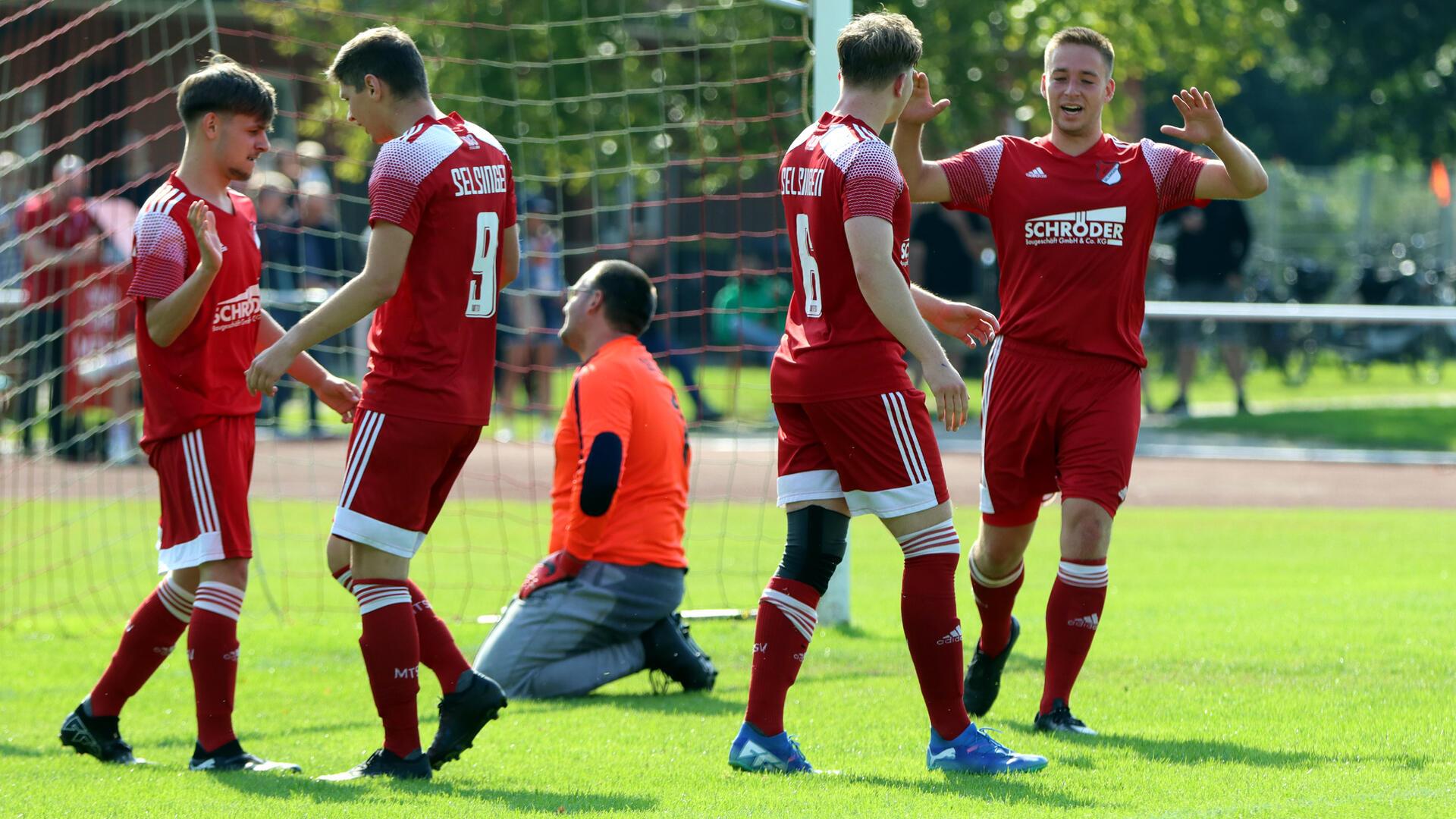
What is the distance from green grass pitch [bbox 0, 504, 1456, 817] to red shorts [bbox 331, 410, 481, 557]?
0.72m

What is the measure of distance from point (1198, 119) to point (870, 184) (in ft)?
4.15

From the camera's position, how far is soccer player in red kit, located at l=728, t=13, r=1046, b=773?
4.82 meters

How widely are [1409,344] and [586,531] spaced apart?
20.6 m

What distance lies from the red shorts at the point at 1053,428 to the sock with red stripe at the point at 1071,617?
0.22 metres

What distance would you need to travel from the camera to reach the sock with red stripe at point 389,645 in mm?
4898

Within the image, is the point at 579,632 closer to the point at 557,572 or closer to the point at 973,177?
the point at 557,572

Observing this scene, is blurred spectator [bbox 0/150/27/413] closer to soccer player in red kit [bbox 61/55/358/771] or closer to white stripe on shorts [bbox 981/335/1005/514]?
soccer player in red kit [bbox 61/55/358/771]

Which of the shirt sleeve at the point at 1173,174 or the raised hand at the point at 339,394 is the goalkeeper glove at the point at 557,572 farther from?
the shirt sleeve at the point at 1173,174

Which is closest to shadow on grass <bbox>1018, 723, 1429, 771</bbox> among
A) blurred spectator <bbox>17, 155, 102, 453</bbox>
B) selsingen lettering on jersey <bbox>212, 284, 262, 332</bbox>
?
selsingen lettering on jersey <bbox>212, 284, 262, 332</bbox>

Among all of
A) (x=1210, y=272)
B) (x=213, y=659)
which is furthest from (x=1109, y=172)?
(x=1210, y=272)

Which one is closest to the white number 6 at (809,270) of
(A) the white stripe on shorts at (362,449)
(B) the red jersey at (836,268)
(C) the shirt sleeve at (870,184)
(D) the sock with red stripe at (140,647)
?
(B) the red jersey at (836,268)

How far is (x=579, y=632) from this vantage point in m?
6.62

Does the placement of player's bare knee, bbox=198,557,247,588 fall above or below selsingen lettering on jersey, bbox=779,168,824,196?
below

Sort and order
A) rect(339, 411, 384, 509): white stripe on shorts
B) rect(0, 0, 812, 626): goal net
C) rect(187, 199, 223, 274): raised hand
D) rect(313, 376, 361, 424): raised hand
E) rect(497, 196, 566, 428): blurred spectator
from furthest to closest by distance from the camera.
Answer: rect(497, 196, 566, 428): blurred spectator
rect(0, 0, 812, 626): goal net
rect(313, 376, 361, 424): raised hand
rect(187, 199, 223, 274): raised hand
rect(339, 411, 384, 509): white stripe on shorts
